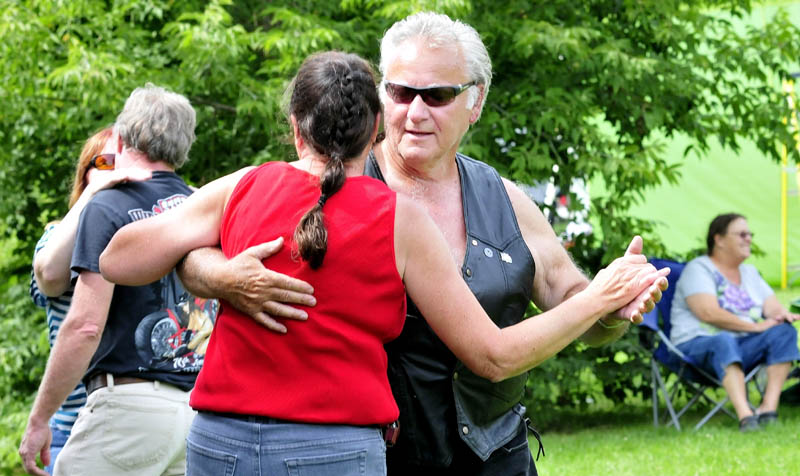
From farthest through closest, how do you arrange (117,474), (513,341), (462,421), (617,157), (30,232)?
(30,232)
(617,157)
(117,474)
(462,421)
(513,341)

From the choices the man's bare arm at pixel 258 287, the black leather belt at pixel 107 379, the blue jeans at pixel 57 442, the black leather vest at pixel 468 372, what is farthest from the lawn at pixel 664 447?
the man's bare arm at pixel 258 287

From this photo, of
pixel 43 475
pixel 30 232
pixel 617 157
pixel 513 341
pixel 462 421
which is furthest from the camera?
pixel 30 232

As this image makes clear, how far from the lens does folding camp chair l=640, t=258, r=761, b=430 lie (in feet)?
26.9

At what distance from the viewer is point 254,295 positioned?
220 centimetres

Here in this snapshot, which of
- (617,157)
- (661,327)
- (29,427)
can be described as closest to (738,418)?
(661,327)

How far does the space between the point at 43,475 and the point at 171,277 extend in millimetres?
870

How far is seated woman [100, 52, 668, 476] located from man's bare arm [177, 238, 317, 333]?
0.02 meters

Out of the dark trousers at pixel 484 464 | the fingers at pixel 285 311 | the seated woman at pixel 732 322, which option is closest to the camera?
the fingers at pixel 285 311

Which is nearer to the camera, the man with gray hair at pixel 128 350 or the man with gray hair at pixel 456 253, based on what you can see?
the man with gray hair at pixel 456 253

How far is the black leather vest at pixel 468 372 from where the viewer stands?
2662mm

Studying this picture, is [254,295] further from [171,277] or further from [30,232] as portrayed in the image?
[30,232]

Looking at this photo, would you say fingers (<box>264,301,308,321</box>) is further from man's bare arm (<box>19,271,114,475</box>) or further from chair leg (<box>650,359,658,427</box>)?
chair leg (<box>650,359,658,427</box>)

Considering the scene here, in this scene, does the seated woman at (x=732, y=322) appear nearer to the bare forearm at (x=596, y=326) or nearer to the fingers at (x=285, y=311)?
the bare forearm at (x=596, y=326)

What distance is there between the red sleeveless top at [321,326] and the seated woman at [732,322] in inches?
247
